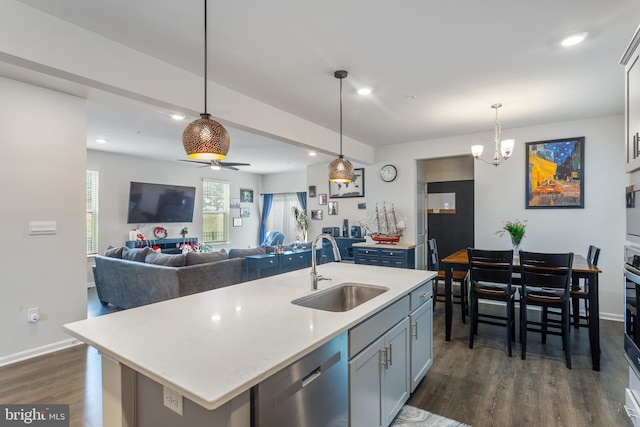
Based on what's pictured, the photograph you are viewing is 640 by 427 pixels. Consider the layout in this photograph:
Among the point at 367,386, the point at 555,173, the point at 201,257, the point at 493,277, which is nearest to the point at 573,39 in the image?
the point at 493,277

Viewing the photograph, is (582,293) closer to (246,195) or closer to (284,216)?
(284,216)

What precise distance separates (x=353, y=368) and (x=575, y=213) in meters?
4.33

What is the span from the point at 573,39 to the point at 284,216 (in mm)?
7918

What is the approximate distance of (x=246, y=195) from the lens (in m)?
9.43

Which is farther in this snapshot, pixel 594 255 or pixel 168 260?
pixel 168 260

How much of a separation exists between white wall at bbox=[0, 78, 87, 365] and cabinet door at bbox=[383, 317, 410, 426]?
3.29 metres

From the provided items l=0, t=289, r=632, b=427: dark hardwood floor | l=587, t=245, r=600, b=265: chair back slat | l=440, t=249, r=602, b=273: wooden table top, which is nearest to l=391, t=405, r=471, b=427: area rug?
l=0, t=289, r=632, b=427: dark hardwood floor

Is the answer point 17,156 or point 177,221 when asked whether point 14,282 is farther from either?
point 177,221

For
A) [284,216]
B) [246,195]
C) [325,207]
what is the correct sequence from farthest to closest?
[284,216] < [246,195] < [325,207]

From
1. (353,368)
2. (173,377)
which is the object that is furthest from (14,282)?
(353,368)

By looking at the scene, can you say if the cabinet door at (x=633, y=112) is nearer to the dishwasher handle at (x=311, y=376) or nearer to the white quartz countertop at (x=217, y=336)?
the white quartz countertop at (x=217, y=336)

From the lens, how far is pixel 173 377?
1037 mm

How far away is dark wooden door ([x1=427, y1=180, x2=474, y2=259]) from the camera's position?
6094mm

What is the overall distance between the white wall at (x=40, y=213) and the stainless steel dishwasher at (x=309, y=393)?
325 cm
